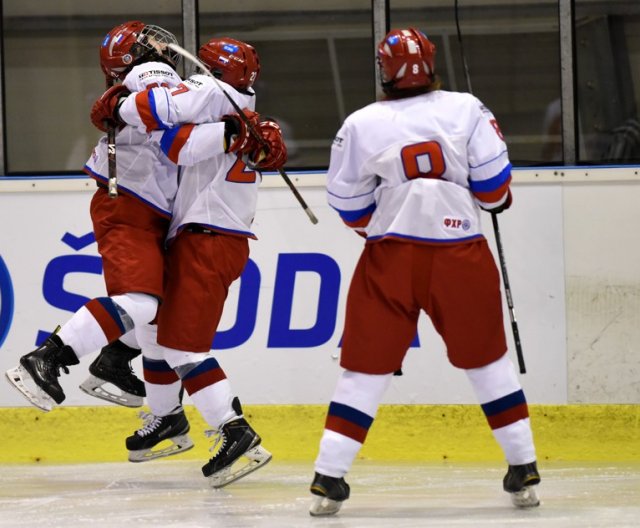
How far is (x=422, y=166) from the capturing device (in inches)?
146

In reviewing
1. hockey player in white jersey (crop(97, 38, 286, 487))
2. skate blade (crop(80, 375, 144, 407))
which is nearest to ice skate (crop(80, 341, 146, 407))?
skate blade (crop(80, 375, 144, 407))

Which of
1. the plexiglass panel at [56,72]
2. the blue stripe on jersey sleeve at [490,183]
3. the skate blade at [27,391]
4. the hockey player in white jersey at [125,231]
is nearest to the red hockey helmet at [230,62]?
the hockey player in white jersey at [125,231]

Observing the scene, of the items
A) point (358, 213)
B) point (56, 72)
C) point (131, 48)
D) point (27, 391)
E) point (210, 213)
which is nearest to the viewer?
point (358, 213)

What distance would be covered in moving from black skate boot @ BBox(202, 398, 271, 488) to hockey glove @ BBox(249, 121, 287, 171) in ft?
2.66

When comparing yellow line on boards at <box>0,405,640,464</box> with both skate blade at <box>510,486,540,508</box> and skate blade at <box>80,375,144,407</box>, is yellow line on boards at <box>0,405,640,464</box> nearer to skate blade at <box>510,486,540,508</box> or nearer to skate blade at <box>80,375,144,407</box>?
skate blade at <box>80,375,144,407</box>

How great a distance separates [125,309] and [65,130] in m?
2.02

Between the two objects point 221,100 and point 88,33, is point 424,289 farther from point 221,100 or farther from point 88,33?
point 88,33

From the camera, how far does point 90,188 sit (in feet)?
17.9

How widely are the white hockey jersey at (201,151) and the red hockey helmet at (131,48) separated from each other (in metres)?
0.23

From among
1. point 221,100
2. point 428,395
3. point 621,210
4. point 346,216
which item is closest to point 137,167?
point 221,100

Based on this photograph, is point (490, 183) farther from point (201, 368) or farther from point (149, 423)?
point (149, 423)

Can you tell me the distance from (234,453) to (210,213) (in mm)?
764

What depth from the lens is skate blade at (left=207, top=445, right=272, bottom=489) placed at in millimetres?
4344

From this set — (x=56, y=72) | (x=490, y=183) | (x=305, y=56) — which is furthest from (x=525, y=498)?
(x=56, y=72)
